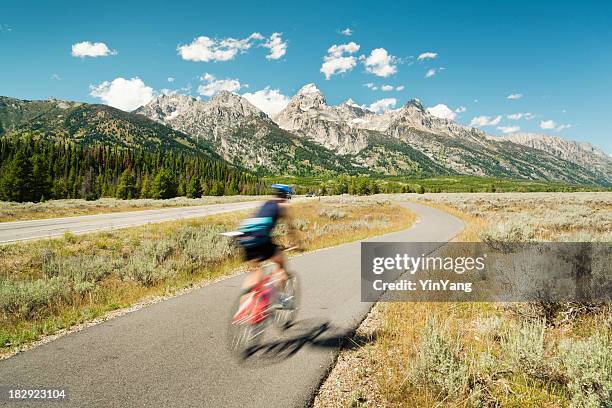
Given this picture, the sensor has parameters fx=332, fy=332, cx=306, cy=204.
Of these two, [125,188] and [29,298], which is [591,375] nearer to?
[29,298]

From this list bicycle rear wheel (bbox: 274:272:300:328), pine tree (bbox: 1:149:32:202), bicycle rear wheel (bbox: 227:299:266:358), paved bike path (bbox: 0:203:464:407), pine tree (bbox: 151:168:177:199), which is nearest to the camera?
paved bike path (bbox: 0:203:464:407)

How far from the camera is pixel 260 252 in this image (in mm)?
6070

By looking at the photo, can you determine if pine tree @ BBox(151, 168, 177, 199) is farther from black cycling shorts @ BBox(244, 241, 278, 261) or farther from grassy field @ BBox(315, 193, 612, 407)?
grassy field @ BBox(315, 193, 612, 407)

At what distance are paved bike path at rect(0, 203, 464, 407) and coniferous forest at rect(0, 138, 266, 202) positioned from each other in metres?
69.8

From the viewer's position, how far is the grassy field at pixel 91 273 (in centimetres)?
699

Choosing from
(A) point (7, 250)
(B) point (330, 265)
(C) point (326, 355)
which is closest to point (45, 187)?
(A) point (7, 250)

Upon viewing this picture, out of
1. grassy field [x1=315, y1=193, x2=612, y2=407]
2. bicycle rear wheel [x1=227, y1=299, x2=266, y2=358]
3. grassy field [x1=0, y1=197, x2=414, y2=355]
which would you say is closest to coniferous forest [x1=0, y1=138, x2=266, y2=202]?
grassy field [x1=0, y1=197, x2=414, y2=355]

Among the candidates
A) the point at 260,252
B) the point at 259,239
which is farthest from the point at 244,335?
the point at 259,239

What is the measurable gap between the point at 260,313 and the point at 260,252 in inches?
42.2

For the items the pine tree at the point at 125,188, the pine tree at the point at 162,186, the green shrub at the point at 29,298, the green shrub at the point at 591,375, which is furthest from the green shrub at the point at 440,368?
the pine tree at the point at 125,188

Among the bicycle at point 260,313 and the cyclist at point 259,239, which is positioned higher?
the cyclist at point 259,239

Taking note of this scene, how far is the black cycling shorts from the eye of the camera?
6.04 m

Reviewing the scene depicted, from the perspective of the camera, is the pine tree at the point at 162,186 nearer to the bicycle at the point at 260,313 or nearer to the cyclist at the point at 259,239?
the bicycle at the point at 260,313

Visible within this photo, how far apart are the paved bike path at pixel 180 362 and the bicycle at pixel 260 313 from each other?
0.24m
